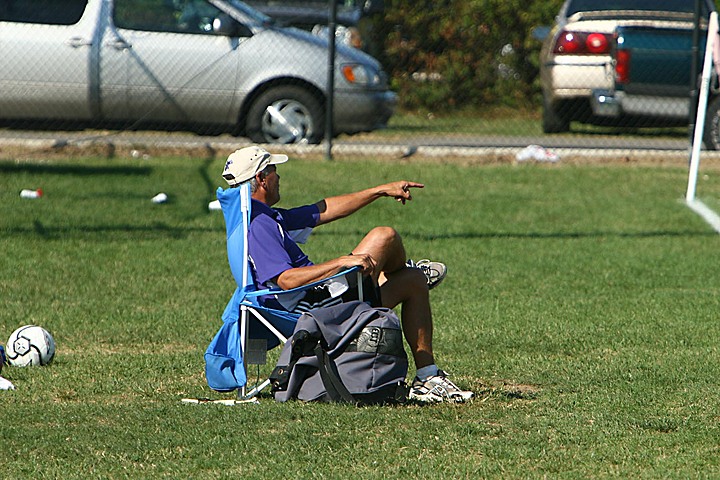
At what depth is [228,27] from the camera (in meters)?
13.0

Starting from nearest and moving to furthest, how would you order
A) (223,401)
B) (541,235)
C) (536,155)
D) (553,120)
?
(223,401), (541,235), (536,155), (553,120)

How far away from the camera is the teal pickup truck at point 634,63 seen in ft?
45.3

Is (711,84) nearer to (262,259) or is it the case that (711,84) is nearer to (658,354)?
(658,354)

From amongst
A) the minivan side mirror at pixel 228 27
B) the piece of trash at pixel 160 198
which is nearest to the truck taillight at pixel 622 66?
the minivan side mirror at pixel 228 27

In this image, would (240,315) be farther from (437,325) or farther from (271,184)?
(437,325)

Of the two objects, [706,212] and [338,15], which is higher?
[338,15]

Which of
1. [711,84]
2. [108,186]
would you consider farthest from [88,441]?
[711,84]

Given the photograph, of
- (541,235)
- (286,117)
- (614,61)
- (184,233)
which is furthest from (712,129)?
(184,233)

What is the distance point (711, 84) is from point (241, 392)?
9183mm

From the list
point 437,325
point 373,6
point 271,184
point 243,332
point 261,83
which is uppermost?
point 271,184

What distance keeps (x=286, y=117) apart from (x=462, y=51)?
15.0 ft

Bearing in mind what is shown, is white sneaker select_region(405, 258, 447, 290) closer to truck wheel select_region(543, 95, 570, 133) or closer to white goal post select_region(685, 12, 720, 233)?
white goal post select_region(685, 12, 720, 233)

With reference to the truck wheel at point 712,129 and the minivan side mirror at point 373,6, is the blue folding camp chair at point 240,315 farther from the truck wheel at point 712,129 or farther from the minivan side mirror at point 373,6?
the minivan side mirror at point 373,6

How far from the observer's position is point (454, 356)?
6477mm
